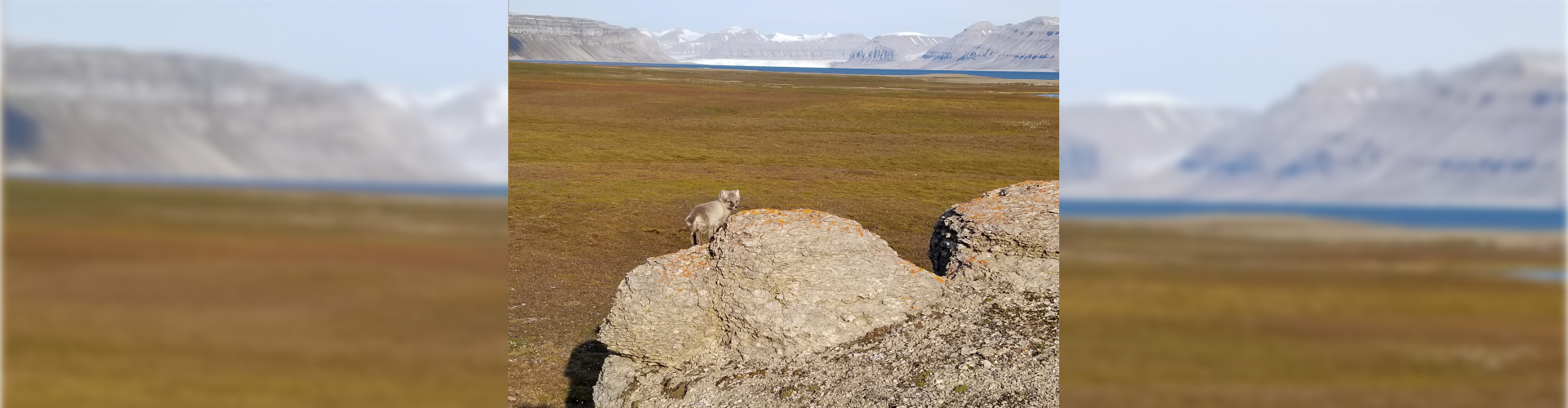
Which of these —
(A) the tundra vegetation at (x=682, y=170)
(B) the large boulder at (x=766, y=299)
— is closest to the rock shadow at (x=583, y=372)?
(A) the tundra vegetation at (x=682, y=170)

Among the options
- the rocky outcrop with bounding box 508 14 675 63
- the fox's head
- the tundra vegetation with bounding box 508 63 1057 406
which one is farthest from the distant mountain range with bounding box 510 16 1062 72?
the fox's head

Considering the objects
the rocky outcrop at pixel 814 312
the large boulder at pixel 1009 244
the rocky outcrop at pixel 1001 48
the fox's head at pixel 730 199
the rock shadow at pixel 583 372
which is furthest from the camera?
the rocky outcrop at pixel 1001 48

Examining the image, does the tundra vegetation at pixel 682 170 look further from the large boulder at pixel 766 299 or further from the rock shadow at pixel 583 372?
the large boulder at pixel 766 299

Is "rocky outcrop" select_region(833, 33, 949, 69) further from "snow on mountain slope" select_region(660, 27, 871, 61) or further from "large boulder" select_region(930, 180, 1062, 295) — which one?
"large boulder" select_region(930, 180, 1062, 295)

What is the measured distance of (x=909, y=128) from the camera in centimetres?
4559

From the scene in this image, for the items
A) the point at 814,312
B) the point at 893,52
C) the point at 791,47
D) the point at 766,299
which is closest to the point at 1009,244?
the point at 814,312

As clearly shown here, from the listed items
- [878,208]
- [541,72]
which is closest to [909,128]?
[878,208]

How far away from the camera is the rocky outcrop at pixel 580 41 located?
144m

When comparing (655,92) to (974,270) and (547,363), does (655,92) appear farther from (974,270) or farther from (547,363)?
(974,270)

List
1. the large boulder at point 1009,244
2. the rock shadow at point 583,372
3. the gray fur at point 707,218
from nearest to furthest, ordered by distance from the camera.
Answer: the large boulder at point 1009,244 < the rock shadow at point 583,372 < the gray fur at point 707,218

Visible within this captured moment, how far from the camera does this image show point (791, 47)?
506 ft

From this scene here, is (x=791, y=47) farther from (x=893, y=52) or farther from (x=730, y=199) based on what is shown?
(x=730, y=199)

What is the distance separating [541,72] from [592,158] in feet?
170

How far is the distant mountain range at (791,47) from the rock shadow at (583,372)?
5055 inches
